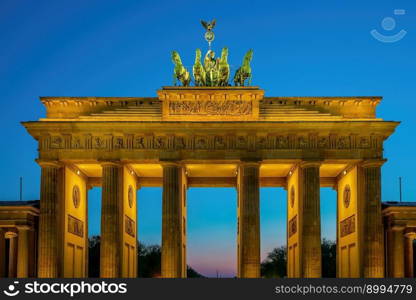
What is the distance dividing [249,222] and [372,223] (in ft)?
34.6

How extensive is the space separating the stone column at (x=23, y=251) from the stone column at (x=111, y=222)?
22.0 ft

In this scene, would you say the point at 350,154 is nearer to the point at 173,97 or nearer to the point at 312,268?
the point at 312,268

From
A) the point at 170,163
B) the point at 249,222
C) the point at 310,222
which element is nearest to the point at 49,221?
the point at 170,163

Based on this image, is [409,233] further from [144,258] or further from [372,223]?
[144,258]

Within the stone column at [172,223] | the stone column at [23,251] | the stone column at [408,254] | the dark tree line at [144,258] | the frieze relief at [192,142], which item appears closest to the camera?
the stone column at [172,223]

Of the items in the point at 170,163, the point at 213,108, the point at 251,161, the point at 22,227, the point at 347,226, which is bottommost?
the point at 22,227

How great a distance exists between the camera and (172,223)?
63.3 m

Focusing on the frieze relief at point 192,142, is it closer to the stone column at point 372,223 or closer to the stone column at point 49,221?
the stone column at point 49,221

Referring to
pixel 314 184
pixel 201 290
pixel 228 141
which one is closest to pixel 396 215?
pixel 314 184

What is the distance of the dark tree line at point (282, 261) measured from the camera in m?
128

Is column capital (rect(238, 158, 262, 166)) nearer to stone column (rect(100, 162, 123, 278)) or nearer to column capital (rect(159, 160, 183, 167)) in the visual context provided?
column capital (rect(159, 160, 183, 167))

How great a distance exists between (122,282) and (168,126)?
96.2ft

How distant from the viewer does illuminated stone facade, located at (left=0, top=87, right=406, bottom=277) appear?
6278cm

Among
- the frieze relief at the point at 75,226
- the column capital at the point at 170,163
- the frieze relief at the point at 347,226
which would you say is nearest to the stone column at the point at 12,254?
the frieze relief at the point at 75,226
